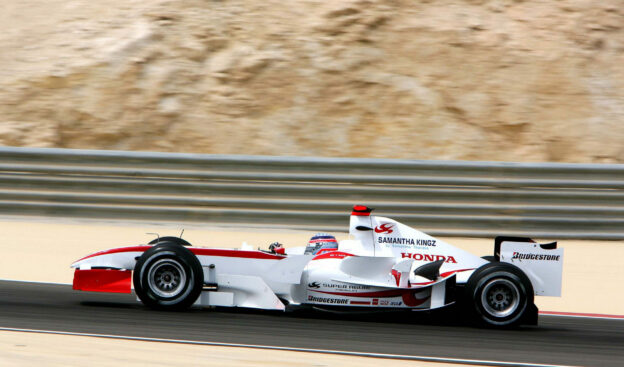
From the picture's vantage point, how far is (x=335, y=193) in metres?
10.4

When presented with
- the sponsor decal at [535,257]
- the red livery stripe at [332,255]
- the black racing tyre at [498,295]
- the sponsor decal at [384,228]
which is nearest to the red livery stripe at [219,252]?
the red livery stripe at [332,255]

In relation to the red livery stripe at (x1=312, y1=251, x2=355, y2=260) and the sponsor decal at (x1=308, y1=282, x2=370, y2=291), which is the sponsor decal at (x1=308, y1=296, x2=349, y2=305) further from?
the red livery stripe at (x1=312, y1=251, x2=355, y2=260)

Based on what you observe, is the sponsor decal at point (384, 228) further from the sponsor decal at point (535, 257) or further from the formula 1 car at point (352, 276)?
the sponsor decal at point (535, 257)

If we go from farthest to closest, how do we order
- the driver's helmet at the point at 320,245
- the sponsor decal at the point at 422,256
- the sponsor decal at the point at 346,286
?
the driver's helmet at the point at 320,245
the sponsor decal at the point at 422,256
the sponsor decal at the point at 346,286

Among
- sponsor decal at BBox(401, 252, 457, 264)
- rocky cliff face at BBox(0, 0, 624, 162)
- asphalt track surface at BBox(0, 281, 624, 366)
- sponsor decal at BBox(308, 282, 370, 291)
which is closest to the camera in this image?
asphalt track surface at BBox(0, 281, 624, 366)

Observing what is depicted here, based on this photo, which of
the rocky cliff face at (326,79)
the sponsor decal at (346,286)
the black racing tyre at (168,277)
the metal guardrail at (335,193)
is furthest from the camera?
the rocky cliff face at (326,79)

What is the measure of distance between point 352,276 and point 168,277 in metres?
1.59

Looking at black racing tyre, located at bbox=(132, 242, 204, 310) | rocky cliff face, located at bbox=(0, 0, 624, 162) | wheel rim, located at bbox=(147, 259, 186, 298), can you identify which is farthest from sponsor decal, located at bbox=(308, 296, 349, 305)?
rocky cliff face, located at bbox=(0, 0, 624, 162)

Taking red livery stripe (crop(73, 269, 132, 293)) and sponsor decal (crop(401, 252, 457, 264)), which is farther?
sponsor decal (crop(401, 252, 457, 264))

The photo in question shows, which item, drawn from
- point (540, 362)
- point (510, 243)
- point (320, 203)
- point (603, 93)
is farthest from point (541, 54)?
point (540, 362)

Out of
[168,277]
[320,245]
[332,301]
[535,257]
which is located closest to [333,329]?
[332,301]

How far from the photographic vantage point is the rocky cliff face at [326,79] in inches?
491

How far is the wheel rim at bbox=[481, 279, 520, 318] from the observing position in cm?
675

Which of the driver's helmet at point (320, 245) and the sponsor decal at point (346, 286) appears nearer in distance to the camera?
the sponsor decal at point (346, 286)
